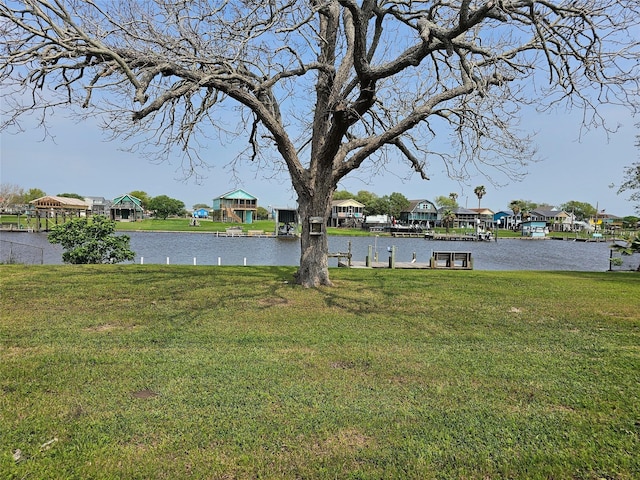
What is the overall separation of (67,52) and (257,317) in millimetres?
5737

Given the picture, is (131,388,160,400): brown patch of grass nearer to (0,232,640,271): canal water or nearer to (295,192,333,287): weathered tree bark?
(295,192,333,287): weathered tree bark

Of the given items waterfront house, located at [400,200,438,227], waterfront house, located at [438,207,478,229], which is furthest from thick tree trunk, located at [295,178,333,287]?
waterfront house, located at [438,207,478,229]

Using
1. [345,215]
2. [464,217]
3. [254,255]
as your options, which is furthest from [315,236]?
[464,217]

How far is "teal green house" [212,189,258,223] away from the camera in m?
95.3

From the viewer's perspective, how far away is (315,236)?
10750 millimetres

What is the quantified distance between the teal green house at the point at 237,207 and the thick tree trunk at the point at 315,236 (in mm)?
85532

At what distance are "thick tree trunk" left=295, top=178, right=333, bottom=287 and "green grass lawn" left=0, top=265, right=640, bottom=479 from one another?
2004 mm

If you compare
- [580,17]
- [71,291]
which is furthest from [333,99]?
[71,291]

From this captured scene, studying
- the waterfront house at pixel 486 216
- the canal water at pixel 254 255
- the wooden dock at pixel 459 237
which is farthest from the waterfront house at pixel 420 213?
the canal water at pixel 254 255

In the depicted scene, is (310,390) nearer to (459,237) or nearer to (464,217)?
(459,237)

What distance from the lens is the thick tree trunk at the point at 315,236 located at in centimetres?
1069

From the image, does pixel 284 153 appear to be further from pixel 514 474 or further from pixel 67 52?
pixel 514 474

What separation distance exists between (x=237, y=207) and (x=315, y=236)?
8834 centimetres

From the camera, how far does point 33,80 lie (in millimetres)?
8500
